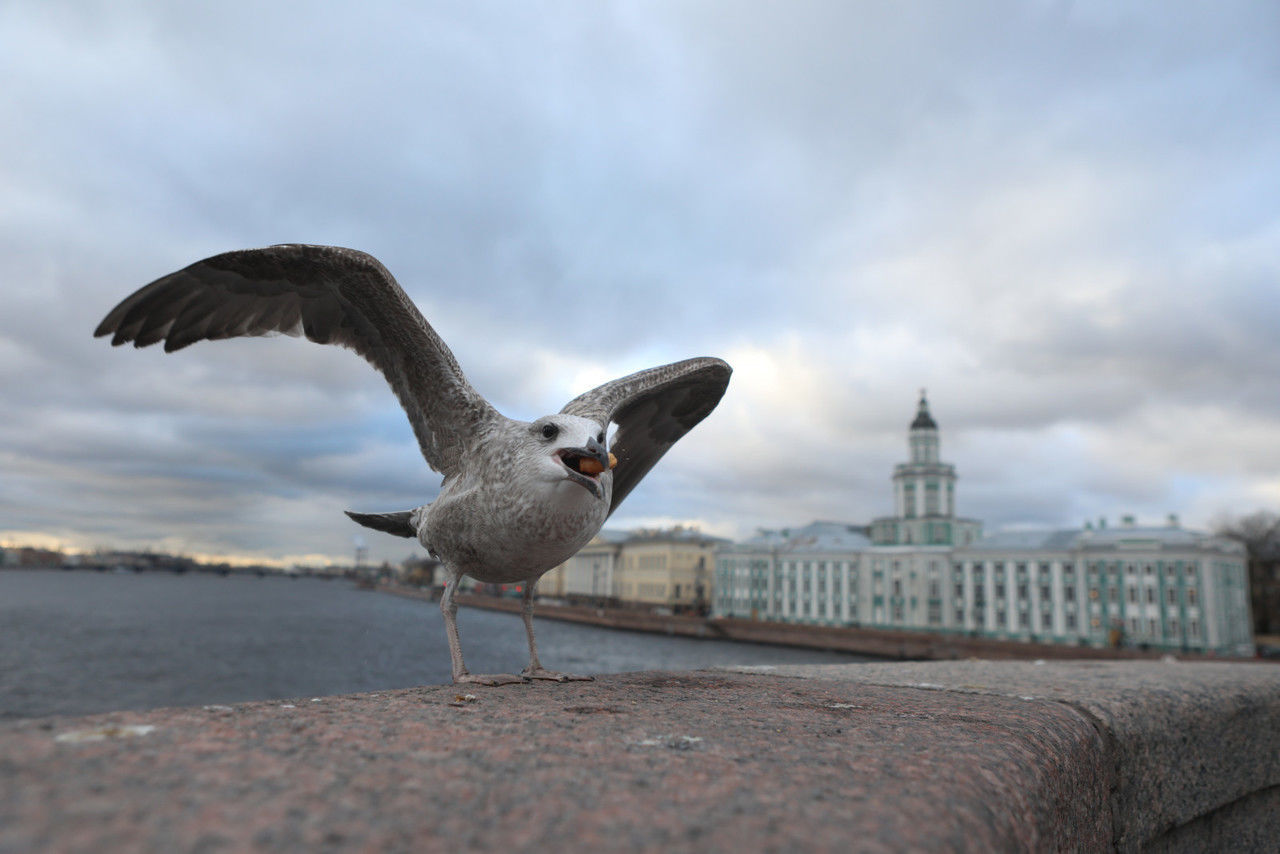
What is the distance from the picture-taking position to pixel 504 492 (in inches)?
118

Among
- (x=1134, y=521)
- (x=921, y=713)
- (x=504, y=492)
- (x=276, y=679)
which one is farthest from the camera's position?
(x=1134, y=521)

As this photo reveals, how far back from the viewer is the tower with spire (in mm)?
67688

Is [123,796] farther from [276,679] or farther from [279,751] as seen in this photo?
[276,679]

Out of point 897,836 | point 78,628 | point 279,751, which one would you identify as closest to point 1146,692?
point 897,836

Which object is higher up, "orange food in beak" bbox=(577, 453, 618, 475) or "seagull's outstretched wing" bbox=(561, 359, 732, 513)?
"seagull's outstretched wing" bbox=(561, 359, 732, 513)

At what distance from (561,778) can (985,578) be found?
2329 inches

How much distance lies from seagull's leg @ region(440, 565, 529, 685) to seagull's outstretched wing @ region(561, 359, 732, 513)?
3.16 ft

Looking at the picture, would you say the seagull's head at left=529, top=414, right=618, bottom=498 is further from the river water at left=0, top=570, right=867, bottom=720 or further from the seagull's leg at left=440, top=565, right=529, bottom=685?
the river water at left=0, top=570, right=867, bottom=720

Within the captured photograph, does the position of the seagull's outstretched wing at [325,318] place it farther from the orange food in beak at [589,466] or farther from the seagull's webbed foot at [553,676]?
the seagull's webbed foot at [553,676]

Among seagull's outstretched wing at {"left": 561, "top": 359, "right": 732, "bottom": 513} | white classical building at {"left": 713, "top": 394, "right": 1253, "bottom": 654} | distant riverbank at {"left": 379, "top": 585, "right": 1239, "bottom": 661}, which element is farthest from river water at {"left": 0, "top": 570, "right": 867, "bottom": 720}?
white classical building at {"left": 713, "top": 394, "right": 1253, "bottom": 654}

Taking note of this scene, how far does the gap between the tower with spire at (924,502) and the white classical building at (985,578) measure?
11cm

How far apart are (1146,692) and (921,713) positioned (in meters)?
1.29

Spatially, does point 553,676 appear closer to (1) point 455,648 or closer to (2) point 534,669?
(2) point 534,669

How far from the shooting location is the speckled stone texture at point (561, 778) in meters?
1.04
